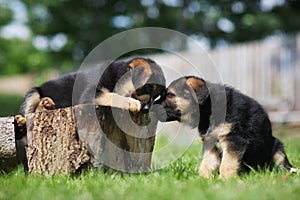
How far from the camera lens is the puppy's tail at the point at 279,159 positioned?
541 centimetres

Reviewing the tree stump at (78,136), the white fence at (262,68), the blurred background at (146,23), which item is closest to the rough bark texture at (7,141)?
the tree stump at (78,136)

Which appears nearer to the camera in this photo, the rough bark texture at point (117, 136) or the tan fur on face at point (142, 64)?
the rough bark texture at point (117, 136)

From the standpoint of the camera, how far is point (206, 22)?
89.6 feet

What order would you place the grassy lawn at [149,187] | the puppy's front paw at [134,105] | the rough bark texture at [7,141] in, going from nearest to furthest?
the grassy lawn at [149,187] → the puppy's front paw at [134,105] → the rough bark texture at [7,141]

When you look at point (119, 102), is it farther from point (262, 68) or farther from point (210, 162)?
point (262, 68)

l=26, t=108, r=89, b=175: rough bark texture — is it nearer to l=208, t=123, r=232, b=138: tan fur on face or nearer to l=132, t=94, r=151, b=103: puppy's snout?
l=132, t=94, r=151, b=103: puppy's snout

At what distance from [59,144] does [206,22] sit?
23.1m

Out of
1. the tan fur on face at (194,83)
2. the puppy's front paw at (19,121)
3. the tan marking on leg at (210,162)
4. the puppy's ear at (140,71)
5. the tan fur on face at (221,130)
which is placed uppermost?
the puppy's ear at (140,71)

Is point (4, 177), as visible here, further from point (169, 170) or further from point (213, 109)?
point (213, 109)

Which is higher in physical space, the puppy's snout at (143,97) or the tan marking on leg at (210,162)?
the puppy's snout at (143,97)

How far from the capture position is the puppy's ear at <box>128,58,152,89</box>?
546cm

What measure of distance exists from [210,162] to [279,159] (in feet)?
2.71

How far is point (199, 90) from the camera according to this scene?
570 centimetres

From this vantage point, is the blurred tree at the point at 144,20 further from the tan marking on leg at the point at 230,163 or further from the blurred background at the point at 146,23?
the tan marking on leg at the point at 230,163
